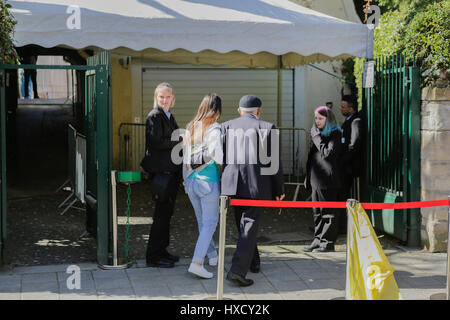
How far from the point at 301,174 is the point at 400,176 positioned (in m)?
5.86

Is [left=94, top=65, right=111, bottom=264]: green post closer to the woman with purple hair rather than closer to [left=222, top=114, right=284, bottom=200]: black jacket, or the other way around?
[left=222, top=114, right=284, bottom=200]: black jacket

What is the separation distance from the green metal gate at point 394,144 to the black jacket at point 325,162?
82cm

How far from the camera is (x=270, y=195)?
583 cm

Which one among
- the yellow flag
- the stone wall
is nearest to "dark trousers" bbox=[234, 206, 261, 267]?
the yellow flag

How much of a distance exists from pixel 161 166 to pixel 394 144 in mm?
3092

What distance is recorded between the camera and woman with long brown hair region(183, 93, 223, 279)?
19.3 ft

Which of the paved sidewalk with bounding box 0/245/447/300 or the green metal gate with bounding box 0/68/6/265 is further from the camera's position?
the green metal gate with bounding box 0/68/6/265

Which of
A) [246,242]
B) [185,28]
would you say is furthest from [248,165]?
[185,28]

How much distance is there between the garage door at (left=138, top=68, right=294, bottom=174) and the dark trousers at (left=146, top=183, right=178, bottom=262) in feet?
23.1

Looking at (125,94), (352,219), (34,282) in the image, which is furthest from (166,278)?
(125,94)

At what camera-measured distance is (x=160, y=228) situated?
633 cm

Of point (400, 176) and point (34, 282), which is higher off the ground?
point (400, 176)

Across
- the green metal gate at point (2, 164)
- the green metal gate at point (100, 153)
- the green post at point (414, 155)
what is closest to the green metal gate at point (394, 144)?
the green post at point (414, 155)
